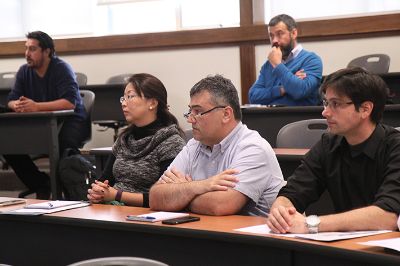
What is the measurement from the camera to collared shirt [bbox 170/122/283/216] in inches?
101

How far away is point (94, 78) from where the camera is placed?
7848 millimetres

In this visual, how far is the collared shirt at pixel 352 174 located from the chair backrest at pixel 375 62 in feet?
12.2

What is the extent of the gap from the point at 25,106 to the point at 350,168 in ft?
10.9

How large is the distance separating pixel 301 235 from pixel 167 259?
1.56 feet

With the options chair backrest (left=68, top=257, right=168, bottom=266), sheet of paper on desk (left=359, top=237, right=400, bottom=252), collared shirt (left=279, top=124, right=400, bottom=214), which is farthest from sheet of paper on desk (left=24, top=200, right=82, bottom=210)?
sheet of paper on desk (left=359, top=237, right=400, bottom=252)

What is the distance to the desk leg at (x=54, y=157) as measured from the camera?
15.6 ft

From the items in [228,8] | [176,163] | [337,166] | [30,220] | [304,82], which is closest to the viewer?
[337,166]

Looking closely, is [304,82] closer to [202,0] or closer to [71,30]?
[202,0]

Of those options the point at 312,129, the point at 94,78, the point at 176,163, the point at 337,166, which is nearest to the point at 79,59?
the point at 94,78

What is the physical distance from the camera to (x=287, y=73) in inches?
197

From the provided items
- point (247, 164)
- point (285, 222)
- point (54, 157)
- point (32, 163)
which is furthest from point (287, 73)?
point (285, 222)

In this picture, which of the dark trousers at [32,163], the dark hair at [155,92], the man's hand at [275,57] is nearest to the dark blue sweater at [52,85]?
the dark trousers at [32,163]

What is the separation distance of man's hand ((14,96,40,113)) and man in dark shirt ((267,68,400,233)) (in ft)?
10.1

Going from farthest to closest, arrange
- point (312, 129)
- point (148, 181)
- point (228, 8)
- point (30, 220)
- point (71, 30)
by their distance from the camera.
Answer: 1. point (71, 30)
2. point (228, 8)
3. point (312, 129)
4. point (148, 181)
5. point (30, 220)
